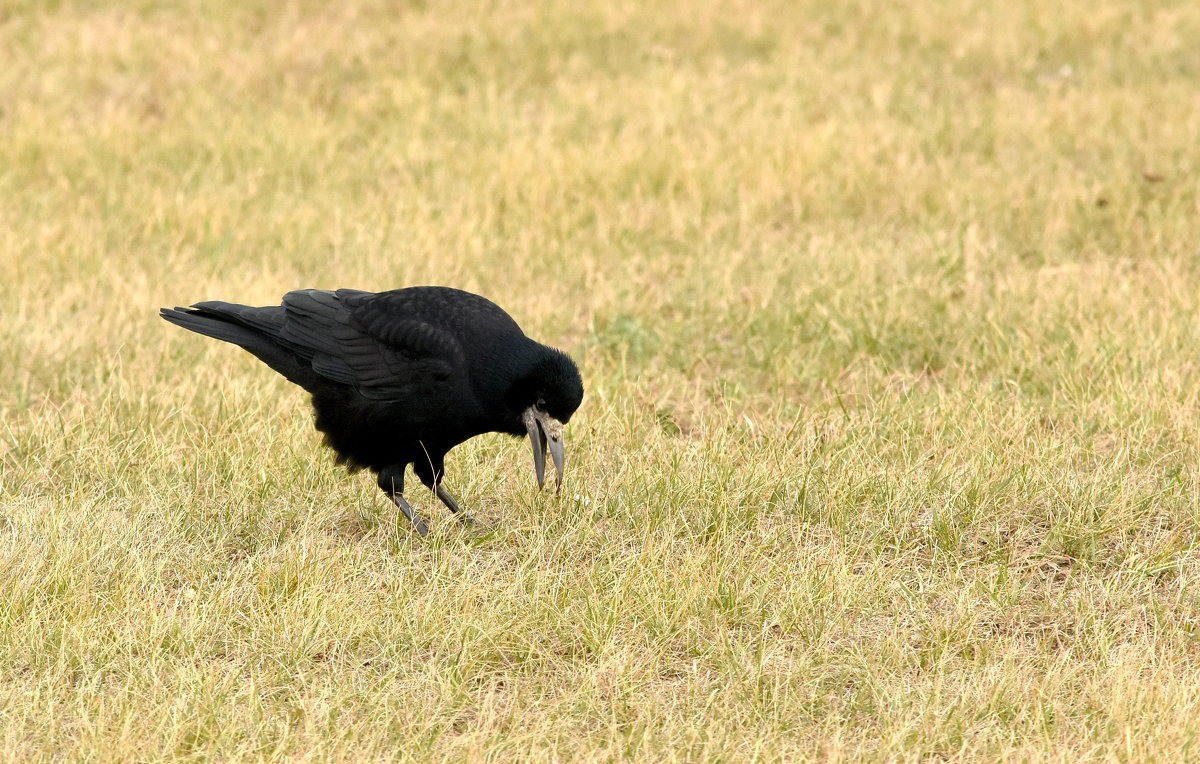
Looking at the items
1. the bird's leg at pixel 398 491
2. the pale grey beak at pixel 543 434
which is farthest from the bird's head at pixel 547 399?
the bird's leg at pixel 398 491

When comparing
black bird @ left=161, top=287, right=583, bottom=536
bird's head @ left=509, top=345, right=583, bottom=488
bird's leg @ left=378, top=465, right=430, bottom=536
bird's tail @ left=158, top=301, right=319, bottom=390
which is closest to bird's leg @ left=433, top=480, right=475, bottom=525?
black bird @ left=161, top=287, right=583, bottom=536

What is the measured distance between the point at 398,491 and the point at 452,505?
0.72ft

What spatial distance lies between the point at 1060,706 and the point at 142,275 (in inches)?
212

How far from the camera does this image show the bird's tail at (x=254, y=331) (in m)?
5.12

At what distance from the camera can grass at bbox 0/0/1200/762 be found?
148 inches

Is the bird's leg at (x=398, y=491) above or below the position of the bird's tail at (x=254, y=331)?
below

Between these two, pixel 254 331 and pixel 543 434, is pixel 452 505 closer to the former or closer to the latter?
pixel 543 434

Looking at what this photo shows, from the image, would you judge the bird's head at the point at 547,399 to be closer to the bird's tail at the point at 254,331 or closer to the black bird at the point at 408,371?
the black bird at the point at 408,371

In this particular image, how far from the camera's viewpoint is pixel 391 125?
1019cm

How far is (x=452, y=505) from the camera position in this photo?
504 cm

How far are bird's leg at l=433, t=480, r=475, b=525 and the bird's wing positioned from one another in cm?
42

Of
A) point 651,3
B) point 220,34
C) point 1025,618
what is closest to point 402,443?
point 1025,618

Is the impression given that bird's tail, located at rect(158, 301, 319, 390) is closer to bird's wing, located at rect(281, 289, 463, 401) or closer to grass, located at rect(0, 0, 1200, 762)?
bird's wing, located at rect(281, 289, 463, 401)

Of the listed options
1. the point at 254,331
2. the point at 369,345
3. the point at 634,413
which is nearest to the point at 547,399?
the point at 369,345
